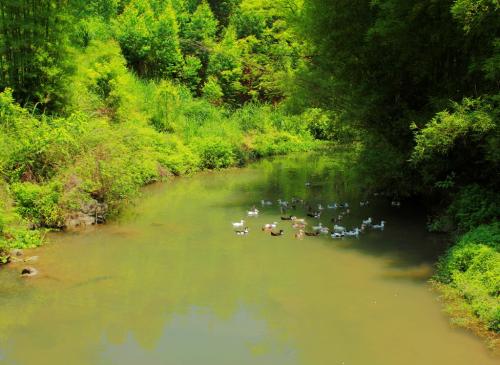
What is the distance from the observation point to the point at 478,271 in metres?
9.07

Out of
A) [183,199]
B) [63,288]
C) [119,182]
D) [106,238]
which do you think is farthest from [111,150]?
[63,288]

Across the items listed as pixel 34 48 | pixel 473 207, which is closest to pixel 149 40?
pixel 34 48

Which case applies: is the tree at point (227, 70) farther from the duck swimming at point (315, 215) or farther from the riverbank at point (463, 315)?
the riverbank at point (463, 315)

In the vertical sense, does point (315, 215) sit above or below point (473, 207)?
below

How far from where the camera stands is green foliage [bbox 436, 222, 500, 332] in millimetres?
8219

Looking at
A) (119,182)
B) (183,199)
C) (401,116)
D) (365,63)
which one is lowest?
(183,199)

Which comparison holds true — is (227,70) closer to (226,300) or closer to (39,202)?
(39,202)

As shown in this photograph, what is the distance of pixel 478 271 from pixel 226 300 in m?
4.19

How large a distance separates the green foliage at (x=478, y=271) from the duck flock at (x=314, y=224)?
9.80ft

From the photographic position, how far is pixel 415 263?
11.2 meters

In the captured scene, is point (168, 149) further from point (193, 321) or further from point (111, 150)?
point (193, 321)

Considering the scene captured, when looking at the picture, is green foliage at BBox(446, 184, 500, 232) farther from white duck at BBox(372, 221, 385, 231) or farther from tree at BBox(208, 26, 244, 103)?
tree at BBox(208, 26, 244, 103)

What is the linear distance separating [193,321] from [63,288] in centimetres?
271

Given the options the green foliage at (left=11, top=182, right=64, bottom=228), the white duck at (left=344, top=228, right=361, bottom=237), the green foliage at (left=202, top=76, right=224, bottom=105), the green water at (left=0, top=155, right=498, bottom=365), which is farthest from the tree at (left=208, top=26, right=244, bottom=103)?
the white duck at (left=344, top=228, right=361, bottom=237)
